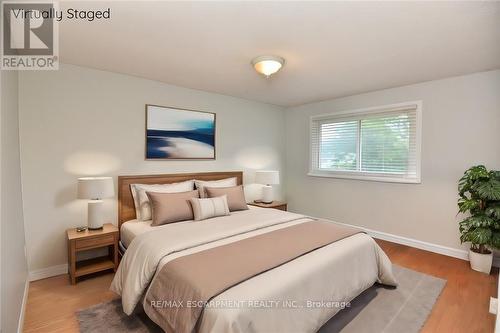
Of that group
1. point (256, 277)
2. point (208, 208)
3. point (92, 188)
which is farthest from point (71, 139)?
point (256, 277)

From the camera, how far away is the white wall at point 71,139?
2582mm

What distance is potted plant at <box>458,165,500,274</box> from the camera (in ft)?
8.66

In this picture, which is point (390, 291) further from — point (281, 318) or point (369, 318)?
point (281, 318)

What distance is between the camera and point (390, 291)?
2424 mm

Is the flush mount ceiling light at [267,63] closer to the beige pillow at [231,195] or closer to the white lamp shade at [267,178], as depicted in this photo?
the beige pillow at [231,195]

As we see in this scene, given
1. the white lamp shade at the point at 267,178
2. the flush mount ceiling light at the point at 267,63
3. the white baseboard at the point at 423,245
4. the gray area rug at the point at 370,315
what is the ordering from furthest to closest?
the white lamp shade at the point at 267,178, the white baseboard at the point at 423,245, the flush mount ceiling light at the point at 267,63, the gray area rug at the point at 370,315

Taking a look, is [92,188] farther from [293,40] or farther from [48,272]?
[293,40]

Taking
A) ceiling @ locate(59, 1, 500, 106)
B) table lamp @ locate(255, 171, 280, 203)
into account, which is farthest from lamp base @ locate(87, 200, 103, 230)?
table lamp @ locate(255, 171, 280, 203)

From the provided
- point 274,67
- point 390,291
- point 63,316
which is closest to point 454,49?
point 274,67

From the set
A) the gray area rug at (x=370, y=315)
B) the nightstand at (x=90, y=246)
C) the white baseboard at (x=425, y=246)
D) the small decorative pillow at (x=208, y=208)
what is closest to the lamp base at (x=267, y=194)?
the small decorative pillow at (x=208, y=208)

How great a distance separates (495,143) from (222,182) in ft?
11.2

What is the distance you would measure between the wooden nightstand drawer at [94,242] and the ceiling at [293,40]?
1886 mm

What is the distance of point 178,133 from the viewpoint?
3605mm

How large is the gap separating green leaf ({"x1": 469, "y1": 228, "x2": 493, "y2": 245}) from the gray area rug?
697mm
